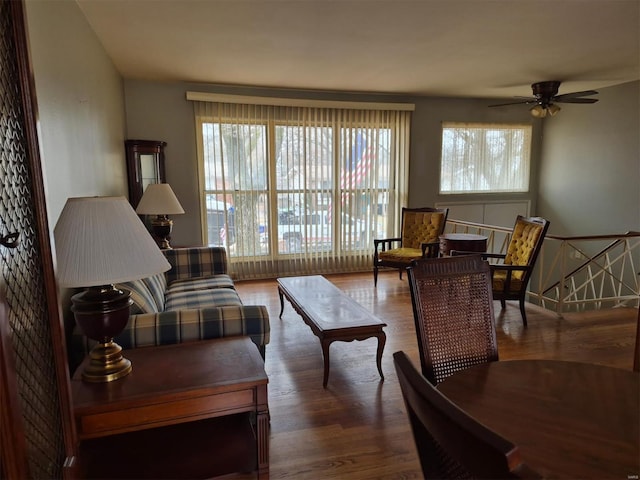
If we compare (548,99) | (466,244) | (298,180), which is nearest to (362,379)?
(466,244)

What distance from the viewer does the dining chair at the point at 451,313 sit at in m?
1.56

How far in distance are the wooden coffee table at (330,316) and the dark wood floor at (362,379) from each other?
21cm

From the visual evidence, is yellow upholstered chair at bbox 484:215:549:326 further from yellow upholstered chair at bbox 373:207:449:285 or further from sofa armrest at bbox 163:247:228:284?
sofa armrest at bbox 163:247:228:284

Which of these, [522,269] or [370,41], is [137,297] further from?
[522,269]

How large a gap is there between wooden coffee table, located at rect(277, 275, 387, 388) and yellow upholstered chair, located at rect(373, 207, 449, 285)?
154cm

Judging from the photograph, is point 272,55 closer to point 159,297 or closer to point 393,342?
point 159,297

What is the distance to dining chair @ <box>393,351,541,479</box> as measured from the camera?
54 centimetres

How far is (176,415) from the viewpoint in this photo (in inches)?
60.7

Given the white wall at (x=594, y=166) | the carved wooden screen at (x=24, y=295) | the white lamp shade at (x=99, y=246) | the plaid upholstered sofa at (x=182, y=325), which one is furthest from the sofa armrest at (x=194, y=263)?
the white wall at (x=594, y=166)

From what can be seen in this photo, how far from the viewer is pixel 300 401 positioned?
8.30ft

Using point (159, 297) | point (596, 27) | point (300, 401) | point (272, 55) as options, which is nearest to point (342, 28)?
point (272, 55)

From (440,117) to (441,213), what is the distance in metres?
1.61

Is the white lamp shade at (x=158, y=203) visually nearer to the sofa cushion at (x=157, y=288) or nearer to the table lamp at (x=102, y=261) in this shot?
the sofa cushion at (x=157, y=288)

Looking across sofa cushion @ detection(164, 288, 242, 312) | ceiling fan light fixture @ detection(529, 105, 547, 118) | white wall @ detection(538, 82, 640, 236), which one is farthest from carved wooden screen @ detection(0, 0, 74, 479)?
white wall @ detection(538, 82, 640, 236)
